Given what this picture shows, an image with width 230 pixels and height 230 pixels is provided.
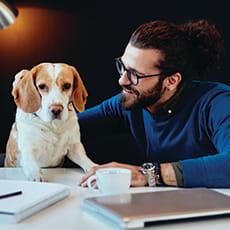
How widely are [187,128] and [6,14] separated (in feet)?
3.43

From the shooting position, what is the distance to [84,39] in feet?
6.04

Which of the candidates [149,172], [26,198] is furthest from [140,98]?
[26,198]

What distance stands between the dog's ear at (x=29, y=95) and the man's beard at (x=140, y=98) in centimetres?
41

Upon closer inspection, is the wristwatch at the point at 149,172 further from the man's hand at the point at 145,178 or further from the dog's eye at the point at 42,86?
the dog's eye at the point at 42,86

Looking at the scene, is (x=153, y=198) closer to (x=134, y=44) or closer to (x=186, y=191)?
(x=186, y=191)

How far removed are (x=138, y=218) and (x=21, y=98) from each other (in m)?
0.90

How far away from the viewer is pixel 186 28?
5.25 feet

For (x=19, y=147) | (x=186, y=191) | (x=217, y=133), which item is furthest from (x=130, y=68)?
(x=186, y=191)

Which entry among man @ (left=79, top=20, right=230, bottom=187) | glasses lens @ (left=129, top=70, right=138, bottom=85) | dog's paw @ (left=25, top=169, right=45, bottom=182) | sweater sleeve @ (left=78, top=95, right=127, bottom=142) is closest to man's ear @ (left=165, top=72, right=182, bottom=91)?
man @ (left=79, top=20, right=230, bottom=187)

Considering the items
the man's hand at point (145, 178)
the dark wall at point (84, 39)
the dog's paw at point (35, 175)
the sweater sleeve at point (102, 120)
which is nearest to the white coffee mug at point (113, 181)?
the man's hand at point (145, 178)

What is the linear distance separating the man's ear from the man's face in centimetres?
4

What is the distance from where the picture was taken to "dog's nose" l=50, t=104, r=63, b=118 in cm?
129

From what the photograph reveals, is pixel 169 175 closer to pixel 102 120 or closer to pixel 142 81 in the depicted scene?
pixel 142 81

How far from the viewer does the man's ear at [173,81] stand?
5.04 ft
